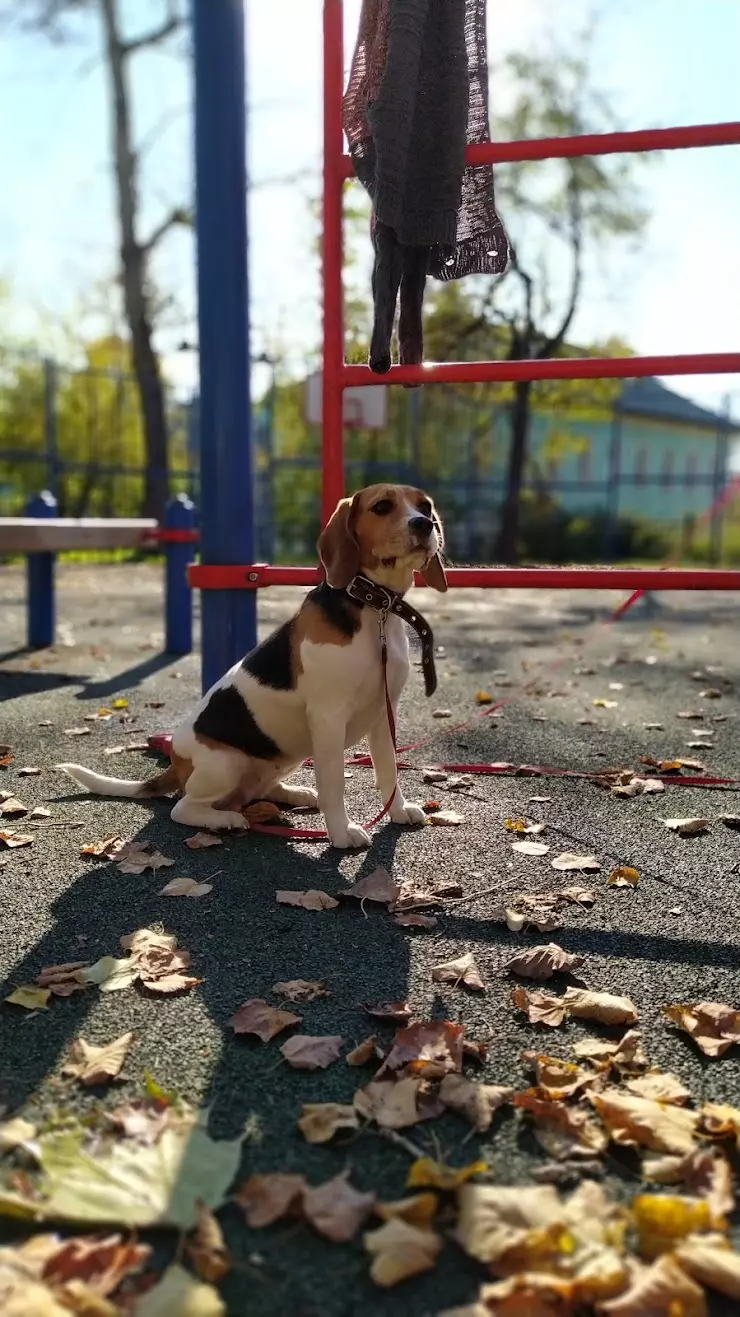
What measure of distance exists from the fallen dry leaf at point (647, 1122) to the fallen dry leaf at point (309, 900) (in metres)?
0.97

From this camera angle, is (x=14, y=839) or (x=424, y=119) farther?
(x=424, y=119)

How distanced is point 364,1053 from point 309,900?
2.44 ft

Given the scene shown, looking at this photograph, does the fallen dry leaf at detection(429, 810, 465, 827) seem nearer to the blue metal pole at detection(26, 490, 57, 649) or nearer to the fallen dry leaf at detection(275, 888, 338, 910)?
the fallen dry leaf at detection(275, 888, 338, 910)

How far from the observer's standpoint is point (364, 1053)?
172 cm

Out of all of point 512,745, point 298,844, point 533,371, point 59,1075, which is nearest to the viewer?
point 59,1075

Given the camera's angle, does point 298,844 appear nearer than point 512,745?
Yes

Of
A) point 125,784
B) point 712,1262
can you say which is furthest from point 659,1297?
point 125,784

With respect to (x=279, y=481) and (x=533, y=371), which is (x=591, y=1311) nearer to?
(x=533, y=371)

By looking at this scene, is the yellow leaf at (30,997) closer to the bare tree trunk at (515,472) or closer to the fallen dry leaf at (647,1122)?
the fallen dry leaf at (647,1122)

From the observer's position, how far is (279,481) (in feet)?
77.2

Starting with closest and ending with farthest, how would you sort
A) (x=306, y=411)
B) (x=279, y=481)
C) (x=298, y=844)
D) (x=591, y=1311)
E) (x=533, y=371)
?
1. (x=591, y=1311)
2. (x=298, y=844)
3. (x=533, y=371)
4. (x=306, y=411)
5. (x=279, y=481)

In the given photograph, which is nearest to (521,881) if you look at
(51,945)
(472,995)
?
(472,995)

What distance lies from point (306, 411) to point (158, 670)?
11123mm

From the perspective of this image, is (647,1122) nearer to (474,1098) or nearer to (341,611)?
(474,1098)
